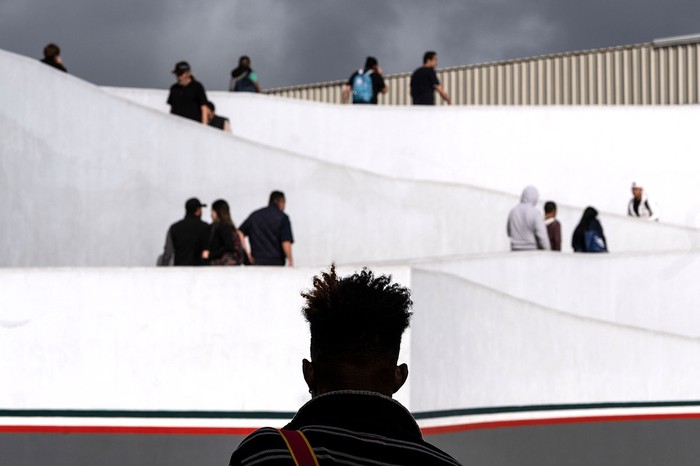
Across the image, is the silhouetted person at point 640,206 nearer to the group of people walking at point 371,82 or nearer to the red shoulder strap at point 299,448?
the group of people walking at point 371,82

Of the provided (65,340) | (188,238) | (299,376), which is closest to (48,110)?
(188,238)

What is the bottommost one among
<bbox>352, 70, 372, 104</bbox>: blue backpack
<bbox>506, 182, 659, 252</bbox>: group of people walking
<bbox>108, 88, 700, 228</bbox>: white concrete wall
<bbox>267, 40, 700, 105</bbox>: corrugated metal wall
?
<bbox>506, 182, 659, 252</bbox>: group of people walking

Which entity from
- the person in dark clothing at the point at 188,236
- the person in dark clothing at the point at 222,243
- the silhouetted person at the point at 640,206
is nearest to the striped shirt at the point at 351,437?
the person in dark clothing at the point at 222,243

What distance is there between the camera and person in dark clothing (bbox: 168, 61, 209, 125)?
15562mm

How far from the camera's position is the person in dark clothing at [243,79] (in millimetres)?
A: 19219

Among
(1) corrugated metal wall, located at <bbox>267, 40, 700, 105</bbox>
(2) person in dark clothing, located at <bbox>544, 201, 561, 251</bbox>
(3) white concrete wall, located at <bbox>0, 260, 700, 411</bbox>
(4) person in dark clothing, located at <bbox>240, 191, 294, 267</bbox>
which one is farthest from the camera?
(1) corrugated metal wall, located at <bbox>267, 40, 700, 105</bbox>

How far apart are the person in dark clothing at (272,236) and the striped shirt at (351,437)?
918 centimetres

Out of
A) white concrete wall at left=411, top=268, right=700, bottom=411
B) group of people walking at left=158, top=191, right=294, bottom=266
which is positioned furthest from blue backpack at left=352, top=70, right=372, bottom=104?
white concrete wall at left=411, top=268, right=700, bottom=411

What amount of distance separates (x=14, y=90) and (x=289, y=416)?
6027 millimetres

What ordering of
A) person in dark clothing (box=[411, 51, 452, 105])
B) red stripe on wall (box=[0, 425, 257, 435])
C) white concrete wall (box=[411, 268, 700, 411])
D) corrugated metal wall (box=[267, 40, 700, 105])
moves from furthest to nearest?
corrugated metal wall (box=[267, 40, 700, 105]) < person in dark clothing (box=[411, 51, 452, 105]) < white concrete wall (box=[411, 268, 700, 411]) < red stripe on wall (box=[0, 425, 257, 435])

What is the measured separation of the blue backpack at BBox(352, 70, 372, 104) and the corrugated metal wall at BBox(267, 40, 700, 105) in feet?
17.2

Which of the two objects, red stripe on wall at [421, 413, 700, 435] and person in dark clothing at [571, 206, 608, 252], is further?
person in dark clothing at [571, 206, 608, 252]

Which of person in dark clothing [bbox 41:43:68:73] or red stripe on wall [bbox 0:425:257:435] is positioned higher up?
person in dark clothing [bbox 41:43:68:73]

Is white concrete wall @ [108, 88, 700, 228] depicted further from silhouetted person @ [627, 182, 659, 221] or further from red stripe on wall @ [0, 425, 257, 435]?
red stripe on wall @ [0, 425, 257, 435]
